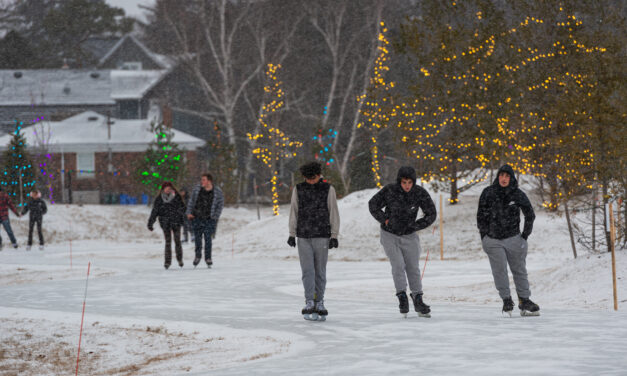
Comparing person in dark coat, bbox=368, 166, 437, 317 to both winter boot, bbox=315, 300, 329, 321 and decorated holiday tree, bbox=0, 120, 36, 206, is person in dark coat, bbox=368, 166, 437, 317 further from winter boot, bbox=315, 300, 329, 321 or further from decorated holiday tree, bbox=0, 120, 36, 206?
decorated holiday tree, bbox=0, 120, 36, 206

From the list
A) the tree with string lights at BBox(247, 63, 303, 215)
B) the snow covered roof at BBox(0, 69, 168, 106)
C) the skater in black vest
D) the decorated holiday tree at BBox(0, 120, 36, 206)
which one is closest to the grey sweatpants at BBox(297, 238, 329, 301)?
the skater in black vest

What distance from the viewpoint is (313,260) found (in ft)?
37.2

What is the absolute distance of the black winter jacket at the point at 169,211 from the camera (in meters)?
19.5

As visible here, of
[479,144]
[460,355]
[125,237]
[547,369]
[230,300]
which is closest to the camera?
[547,369]

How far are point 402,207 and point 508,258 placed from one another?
54.7 inches

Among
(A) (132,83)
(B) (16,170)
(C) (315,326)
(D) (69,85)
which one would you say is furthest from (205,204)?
(D) (69,85)

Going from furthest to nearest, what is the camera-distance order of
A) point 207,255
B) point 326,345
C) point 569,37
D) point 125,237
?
point 125,237, point 569,37, point 207,255, point 326,345

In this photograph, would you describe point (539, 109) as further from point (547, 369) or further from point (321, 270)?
point (547, 369)

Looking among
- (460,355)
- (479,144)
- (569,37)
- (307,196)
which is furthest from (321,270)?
(479,144)

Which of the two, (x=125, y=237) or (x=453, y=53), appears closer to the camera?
(x=453, y=53)

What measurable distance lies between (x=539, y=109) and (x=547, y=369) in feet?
59.8

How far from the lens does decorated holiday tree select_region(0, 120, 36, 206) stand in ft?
130

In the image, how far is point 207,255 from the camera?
20484mm

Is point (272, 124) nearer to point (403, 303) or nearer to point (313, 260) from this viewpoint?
point (313, 260)
